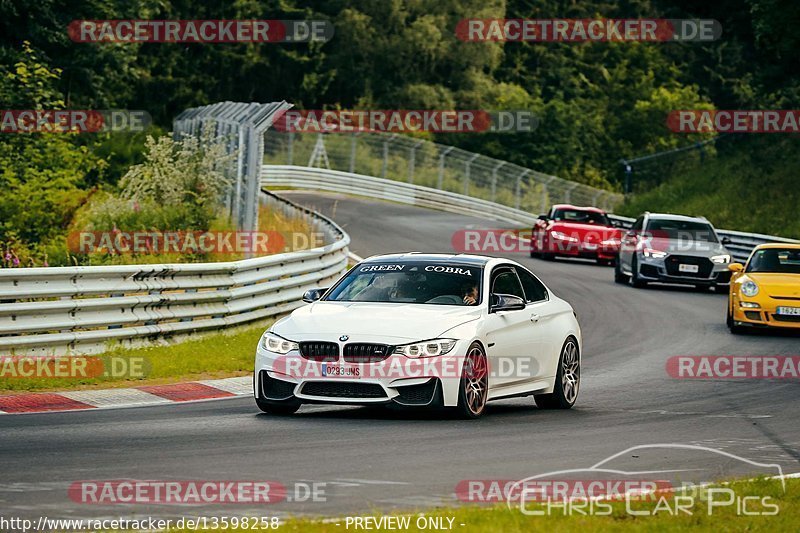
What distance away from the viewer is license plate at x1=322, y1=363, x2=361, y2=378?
1226 cm

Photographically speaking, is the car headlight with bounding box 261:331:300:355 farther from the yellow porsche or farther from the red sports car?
the red sports car

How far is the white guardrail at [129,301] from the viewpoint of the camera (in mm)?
15367

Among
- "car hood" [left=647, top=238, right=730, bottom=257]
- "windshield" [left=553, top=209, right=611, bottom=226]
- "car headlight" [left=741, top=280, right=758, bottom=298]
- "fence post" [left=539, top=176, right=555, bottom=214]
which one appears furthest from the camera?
"fence post" [left=539, top=176, right=555, bottom=214]

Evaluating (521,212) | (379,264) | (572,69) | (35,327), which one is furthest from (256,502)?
(572,69)

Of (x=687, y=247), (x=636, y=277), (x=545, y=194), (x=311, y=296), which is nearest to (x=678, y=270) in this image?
(x=687, y=247)

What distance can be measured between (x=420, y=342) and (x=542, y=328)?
2.16 meters

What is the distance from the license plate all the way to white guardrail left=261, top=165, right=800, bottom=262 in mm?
46382

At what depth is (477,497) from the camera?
8766 millimetres

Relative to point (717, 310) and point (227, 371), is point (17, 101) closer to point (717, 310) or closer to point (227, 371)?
point (717, 310)

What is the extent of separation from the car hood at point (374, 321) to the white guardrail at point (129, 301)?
3.63m

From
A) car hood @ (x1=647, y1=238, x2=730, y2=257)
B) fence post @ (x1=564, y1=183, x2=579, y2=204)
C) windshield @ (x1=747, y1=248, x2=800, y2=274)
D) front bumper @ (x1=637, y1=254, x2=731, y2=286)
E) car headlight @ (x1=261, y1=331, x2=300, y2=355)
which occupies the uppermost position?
car headlight @ (x1=261, y1=331, x2=300, y2=355)

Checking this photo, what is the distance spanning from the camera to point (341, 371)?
1228 cm

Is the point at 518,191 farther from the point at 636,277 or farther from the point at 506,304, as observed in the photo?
the point at 506,304

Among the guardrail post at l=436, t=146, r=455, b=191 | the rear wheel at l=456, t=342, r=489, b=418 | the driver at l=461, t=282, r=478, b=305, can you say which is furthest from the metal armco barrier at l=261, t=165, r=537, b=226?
the rear wheel at l=456, t=342, r=489, b=418
